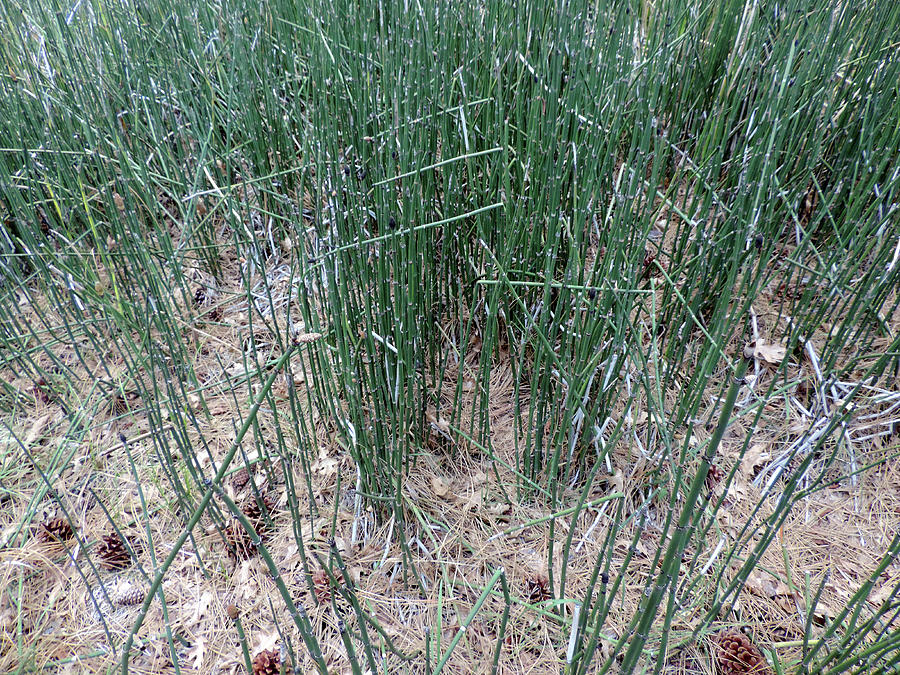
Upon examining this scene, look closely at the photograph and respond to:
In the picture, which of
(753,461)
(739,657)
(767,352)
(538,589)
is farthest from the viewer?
(767,352)

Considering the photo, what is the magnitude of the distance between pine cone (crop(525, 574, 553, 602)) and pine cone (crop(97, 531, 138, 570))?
1010mm

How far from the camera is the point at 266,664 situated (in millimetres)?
1209

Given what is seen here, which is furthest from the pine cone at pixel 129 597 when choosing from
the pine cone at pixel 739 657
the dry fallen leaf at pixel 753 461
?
the dry fallen leaf at pixel 753 461

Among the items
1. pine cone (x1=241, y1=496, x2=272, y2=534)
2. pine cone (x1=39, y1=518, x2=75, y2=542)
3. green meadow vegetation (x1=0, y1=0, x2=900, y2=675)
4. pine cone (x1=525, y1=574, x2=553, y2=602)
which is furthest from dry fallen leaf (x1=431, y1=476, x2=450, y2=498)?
pine cone (x1=39, y1=518, x2=75, y2=542)

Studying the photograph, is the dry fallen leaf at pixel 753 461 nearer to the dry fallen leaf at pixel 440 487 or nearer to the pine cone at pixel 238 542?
the dry fallen leaf at pixel 440 487

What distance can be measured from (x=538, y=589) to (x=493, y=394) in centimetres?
63

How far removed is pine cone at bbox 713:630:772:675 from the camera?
1194 millimetres

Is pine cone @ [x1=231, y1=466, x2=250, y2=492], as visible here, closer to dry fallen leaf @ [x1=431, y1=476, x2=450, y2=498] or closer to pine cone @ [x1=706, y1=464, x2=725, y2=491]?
dry fallen leaf @ [x1=431, y1=476, x2=450, y2=498]

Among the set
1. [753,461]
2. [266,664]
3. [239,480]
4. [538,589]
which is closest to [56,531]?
[239,480]

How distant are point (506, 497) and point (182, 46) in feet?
7.58

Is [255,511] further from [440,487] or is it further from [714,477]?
[714,477]

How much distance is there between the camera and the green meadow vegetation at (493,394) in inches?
50.1

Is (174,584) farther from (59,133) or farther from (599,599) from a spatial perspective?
(59,133)

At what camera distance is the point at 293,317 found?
2.04 meters
